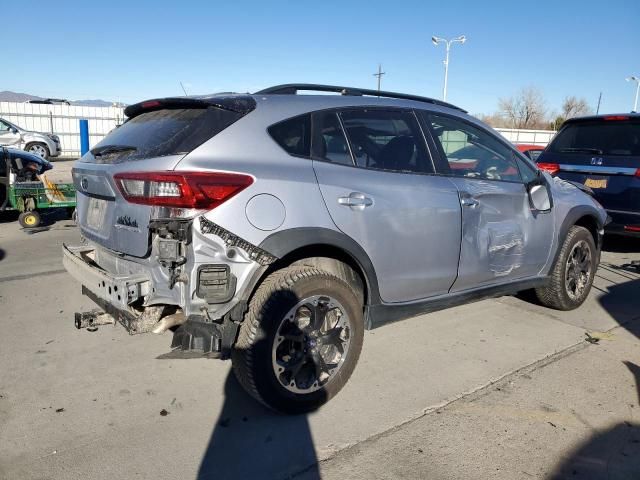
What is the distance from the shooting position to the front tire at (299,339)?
2861 millimetres

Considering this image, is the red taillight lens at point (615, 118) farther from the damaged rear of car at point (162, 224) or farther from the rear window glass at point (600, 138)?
the damaged rear of car at point (162, 224)

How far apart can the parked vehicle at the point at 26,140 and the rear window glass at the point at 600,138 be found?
18.3m

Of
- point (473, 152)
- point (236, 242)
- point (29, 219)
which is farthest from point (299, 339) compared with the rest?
point (29, 219)

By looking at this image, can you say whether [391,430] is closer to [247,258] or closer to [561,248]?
[247,258]

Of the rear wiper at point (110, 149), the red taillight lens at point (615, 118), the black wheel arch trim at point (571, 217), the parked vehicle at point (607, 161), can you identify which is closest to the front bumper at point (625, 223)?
the parked vehicle at point (607, 161)

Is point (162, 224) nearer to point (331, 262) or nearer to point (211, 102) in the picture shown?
point (211, 102)

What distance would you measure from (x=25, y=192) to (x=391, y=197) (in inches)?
279

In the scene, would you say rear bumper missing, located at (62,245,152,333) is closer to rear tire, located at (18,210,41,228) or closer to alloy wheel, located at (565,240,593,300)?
alloy wheel, located at (565,240,593,300)

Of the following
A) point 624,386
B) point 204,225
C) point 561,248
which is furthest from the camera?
point 561,248

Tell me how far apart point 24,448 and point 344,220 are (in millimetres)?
2112

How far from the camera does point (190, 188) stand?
2662 mm

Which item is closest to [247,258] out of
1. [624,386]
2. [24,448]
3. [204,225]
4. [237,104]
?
[204,225]

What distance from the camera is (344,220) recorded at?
3115 millimetres

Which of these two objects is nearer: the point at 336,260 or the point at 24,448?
the point at 24,448
